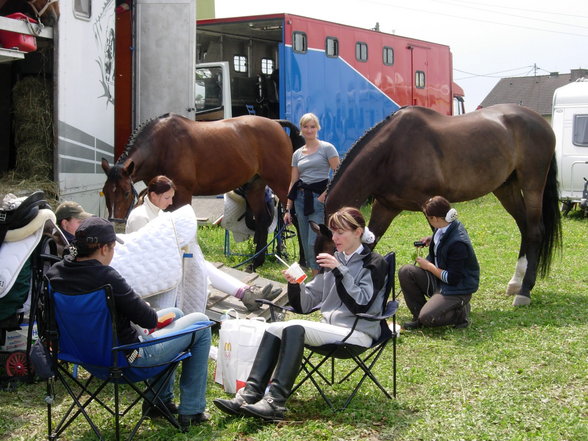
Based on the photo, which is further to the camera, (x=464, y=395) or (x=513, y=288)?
(x=513, y=288)

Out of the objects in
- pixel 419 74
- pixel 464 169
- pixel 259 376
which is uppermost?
pixel 419 74

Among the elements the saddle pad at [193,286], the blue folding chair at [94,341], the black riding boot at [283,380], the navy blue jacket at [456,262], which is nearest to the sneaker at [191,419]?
the blue folding chair at [94,341]

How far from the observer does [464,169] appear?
7.33 metres

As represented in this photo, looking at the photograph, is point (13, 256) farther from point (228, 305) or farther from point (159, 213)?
point (228, 305)

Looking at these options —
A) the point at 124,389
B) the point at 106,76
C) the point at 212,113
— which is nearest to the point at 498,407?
the point at 124,389

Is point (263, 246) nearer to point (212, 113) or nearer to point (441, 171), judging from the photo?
point (441, 171)

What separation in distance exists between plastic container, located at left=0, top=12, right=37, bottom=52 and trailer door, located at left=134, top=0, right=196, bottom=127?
105 inches

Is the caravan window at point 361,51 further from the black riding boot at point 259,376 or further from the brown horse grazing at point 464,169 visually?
the black riding boot at point 259,376

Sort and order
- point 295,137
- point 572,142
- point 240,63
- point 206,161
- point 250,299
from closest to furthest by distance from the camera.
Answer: point 250,299, point 206,161, point 295,137, point 240,63, point 572,142

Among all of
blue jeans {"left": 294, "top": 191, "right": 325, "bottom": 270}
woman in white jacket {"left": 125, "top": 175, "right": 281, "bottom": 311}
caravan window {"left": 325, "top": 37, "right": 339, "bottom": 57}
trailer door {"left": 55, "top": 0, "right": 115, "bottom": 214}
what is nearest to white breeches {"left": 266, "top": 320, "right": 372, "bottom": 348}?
woman in white jacket {"left": 125, "top": 175, "right": 281, "bottom": 311}

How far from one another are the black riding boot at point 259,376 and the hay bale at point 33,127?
4.42m

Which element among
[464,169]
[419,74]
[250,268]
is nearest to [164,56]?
[250,268]

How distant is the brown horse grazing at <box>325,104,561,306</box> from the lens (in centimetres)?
697

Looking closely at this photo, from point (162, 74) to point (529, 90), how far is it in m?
52.8
